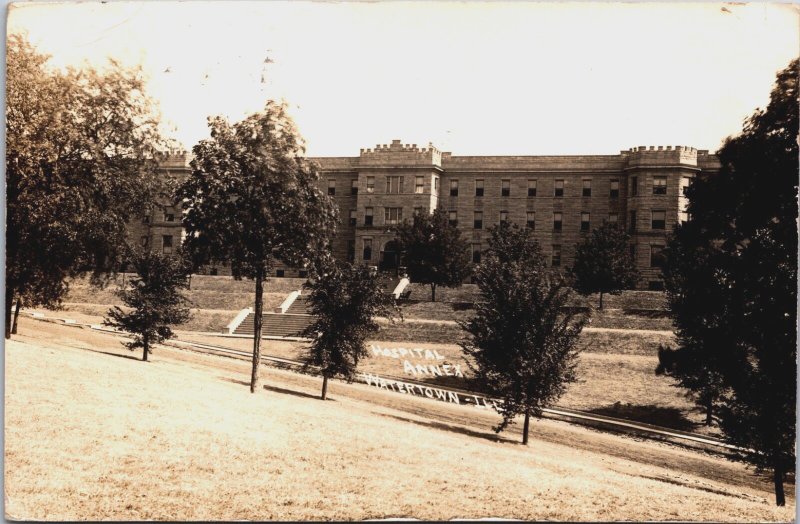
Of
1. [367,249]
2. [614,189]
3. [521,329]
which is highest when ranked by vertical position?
[614,189]

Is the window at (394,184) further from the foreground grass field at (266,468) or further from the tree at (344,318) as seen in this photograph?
the foreground grass field at (266,468)

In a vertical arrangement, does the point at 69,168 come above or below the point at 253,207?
above

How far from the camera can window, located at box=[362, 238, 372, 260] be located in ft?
62.4

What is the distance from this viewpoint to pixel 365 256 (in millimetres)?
A: 19438

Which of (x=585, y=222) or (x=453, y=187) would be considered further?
(x=585, y=222)

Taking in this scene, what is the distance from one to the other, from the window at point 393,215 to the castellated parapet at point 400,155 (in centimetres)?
308

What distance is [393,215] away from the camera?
19.4 meters

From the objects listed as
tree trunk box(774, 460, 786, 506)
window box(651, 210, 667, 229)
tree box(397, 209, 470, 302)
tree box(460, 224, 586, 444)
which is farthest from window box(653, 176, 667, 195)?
tree box(397, 209, 470, 302)

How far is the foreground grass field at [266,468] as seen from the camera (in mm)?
9953

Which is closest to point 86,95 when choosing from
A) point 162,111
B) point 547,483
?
point 162,111

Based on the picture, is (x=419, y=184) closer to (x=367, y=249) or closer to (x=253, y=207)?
(x=367, y=249)

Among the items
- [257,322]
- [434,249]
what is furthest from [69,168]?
[434,249]

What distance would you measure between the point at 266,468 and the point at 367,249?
9.54 metres

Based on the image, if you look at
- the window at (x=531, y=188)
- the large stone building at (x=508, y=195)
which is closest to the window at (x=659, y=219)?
the large stone building at (x=508, y=195)
